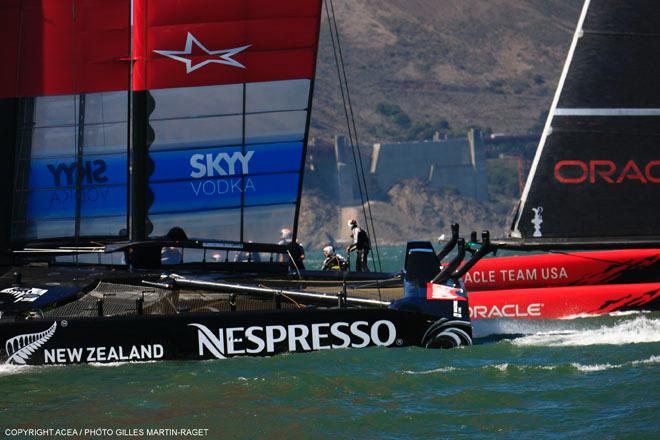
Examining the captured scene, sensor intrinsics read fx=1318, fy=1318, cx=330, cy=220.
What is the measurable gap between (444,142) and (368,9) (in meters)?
41.0

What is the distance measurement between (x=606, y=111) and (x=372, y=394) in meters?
5.34

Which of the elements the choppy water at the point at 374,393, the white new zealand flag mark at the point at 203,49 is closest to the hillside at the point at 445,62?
the white new zealand flag mark at the point at 203,49

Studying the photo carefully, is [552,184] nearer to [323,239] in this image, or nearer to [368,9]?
[323,239]

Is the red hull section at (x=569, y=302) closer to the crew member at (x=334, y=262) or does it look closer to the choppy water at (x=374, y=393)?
the crew member at (x=334, y=262)

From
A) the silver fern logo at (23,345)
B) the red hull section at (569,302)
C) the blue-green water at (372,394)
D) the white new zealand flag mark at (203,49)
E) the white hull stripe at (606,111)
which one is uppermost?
the white new zealand flag mark at (203,49)

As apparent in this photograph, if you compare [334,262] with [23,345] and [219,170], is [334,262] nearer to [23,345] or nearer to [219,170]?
[219,170]

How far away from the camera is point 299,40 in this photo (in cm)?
1402

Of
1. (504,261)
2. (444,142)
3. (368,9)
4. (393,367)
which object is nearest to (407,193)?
(444,142)

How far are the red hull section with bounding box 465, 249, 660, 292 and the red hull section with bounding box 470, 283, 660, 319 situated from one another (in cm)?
54

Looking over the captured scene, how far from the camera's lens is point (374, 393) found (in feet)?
35.3

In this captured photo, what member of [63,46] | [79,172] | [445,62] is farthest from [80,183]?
[445,62]

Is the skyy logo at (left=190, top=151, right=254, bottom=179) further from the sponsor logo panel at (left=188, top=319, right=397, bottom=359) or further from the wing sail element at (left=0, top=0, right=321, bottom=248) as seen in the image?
the sponsor logo panel at (left=188, top=319, right=397, bottom=359)

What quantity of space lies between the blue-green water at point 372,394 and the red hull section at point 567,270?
13.3 feet

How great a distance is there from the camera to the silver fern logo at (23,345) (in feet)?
38.2
